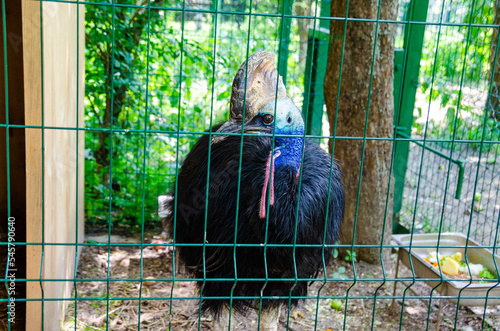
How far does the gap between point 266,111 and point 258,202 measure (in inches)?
19.0

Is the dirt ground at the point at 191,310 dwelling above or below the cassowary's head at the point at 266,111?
below

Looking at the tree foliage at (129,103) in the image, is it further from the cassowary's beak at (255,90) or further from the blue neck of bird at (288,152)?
the blue neck of bird at (288,152)

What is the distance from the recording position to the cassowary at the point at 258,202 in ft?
8.67

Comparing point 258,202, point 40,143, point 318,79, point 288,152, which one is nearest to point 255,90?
point 288,152

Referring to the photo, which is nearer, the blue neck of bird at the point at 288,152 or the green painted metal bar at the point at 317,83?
the blue neck of bird at the point at 288,152

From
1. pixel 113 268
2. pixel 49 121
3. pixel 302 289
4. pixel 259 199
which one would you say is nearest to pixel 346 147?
pixel 302 289

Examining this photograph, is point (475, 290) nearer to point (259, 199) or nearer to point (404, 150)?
point (259, 199)

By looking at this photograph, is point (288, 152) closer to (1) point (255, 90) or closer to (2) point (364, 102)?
(1) point (255, 90)

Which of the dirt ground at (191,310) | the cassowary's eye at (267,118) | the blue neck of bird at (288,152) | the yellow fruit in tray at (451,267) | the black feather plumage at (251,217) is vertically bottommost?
the dirt ground at (191,310)

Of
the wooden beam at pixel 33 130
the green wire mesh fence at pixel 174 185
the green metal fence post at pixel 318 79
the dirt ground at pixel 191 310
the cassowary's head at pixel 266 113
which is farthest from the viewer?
the green metal fence post at pixel 318 79

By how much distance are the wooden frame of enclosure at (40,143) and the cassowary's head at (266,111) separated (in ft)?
2.71

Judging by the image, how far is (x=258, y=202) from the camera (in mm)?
2637

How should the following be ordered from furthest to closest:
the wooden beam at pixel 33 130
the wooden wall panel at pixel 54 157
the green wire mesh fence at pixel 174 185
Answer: the green wire mesh fence at pixel 174 185 < the wooden wall panel at pixel 54 157 < the wooden beam at pixel 33 130

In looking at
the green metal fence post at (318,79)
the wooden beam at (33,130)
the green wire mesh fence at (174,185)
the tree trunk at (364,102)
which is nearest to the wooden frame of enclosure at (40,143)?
the wooden beam at (33,130)
